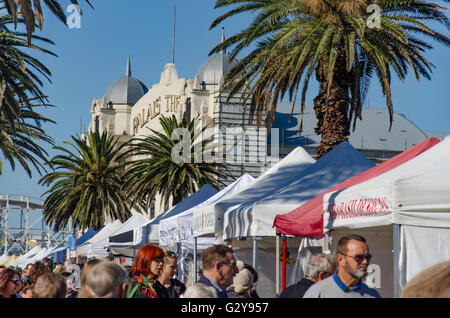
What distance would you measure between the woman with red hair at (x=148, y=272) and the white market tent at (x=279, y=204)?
15.1 ft

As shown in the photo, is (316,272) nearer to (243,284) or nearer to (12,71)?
(243,284)

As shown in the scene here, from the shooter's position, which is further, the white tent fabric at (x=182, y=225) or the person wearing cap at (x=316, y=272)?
the white tent fabric at (x=182, y=225)

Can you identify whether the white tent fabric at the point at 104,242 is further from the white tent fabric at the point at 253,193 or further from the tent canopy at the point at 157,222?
the white tent fabric at the point at 253,193

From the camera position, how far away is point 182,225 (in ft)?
56.7

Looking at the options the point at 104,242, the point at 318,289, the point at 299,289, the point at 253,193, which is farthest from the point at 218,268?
the point at 104,242

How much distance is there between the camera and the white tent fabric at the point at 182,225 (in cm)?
1700

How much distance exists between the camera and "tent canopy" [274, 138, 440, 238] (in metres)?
9.27

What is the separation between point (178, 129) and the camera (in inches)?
1487

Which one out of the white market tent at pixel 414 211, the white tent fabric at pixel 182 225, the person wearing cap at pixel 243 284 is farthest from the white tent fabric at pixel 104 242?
the white market tent at pixel 414 211

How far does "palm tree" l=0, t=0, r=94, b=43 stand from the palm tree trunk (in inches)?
256

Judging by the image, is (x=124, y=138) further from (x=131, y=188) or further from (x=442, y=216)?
(x=442, y=216)

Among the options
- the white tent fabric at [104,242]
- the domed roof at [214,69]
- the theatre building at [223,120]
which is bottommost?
the white tent fabric at [104,242]

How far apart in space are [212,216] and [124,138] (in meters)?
65.1

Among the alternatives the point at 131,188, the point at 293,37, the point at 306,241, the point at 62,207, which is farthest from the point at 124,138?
the point at 306,241
